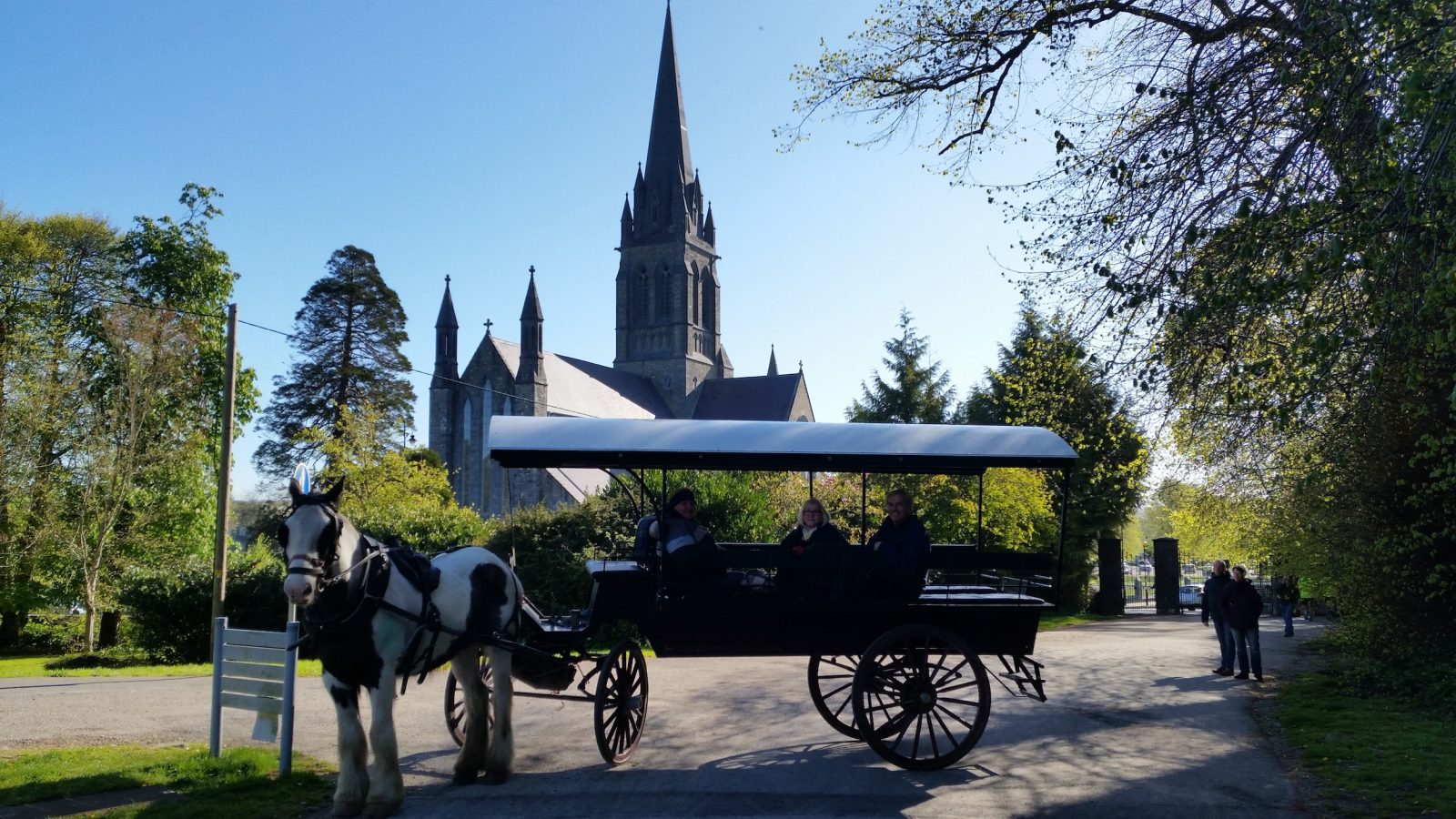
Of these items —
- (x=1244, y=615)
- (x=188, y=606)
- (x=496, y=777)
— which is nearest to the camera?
(x=496, y=777)

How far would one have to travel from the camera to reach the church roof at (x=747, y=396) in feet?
251

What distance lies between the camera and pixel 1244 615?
14453 mm

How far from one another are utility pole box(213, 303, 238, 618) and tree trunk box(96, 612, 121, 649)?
25.5ft

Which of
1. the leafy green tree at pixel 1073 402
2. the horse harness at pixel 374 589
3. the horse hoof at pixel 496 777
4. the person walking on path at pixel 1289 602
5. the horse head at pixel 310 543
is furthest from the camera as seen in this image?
the person walking on path at pixel 1289 602

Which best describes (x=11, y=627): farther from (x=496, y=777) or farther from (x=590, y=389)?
(x=590, y=389)

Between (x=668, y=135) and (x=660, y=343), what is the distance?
1577cm

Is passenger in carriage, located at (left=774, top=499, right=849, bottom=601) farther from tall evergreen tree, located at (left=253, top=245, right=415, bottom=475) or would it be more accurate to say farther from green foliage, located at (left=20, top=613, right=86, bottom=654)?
tall evergreen tree, located at (left=253, top=245, right=415, bottom=475)

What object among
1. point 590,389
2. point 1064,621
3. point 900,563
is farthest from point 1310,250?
point 590,389

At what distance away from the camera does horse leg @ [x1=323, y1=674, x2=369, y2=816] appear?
6.58 metres

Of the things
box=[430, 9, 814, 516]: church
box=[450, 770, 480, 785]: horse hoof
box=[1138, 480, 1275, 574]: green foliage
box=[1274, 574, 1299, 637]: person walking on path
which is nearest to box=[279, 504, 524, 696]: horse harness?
box=[450, 770, 480, 785]: horse hoof

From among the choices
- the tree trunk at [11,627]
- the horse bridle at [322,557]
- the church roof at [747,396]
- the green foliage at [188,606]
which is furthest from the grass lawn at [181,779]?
the church roof at [747,396]

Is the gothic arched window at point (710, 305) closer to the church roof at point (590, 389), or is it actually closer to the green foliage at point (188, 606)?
the church roof at point (590, 389)

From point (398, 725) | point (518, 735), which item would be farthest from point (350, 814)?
point (398, 725)

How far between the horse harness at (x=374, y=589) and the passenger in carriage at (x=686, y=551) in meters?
1.45
